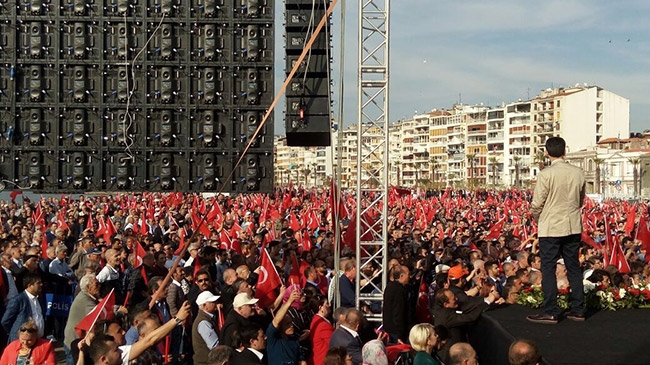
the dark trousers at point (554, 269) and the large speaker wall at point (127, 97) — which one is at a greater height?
the large speaker wall at point (127, 97)

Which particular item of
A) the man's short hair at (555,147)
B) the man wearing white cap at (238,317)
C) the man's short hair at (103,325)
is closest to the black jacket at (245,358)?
the man wearing white cap at (238,317)

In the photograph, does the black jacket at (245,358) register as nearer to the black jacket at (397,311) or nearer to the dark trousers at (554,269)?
the dark trousers at (554,269)

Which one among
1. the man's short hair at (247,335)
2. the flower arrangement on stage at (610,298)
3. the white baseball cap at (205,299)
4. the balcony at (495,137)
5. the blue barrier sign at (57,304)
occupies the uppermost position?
the balcony at (495,137)

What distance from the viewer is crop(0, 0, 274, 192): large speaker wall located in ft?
99.5

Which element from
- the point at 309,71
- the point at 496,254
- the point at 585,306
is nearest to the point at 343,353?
the point at 585,306

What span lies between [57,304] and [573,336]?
309 inches

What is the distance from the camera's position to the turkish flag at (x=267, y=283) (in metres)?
11.4

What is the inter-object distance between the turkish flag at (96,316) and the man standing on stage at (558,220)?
3746 millimetres

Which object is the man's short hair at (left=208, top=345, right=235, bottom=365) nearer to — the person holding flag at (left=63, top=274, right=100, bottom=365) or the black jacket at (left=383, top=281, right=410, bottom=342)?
the person holding flag at (left=63, top=274, right=100, bottom=365)

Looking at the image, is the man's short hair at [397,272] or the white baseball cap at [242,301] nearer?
the white baseball cap at [242,301]

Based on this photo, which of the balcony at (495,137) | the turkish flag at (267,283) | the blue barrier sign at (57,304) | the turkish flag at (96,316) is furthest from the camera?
the balcony at (495,137)

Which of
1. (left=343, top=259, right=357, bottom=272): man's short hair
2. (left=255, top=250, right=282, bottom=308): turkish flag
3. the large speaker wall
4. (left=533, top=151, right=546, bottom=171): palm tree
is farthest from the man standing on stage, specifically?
(left=533, top=151, right=546, bottom=171): palm tree

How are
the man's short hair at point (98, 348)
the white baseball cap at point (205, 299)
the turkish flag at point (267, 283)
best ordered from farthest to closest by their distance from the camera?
the turkish flag at point (267, 283) → the white baseball cap at point (205, 299) → the man's short hair at point (98, 348)

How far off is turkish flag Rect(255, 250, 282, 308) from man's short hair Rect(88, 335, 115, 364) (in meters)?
4.51
